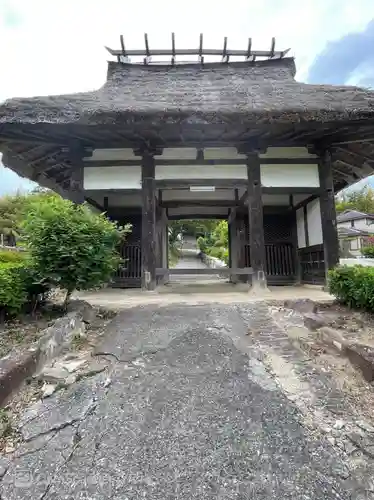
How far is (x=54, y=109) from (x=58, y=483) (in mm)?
5859

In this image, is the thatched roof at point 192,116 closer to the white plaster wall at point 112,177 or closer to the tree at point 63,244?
the white plaster wall at point 112,177

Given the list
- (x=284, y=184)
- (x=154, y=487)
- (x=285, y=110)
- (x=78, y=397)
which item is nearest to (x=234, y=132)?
(x=285, y=110)

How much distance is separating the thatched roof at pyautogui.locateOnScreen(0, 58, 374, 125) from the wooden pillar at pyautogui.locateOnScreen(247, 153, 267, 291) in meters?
1.24

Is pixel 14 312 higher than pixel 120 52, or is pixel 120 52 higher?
pixel 120 52

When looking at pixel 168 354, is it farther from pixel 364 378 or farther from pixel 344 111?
pixel 344 111

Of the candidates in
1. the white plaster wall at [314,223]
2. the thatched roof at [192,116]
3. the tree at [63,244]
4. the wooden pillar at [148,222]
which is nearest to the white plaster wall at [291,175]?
the thatched roof at [192,116]

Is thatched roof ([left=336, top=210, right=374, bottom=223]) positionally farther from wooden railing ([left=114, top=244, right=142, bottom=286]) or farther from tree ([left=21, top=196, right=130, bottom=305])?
tree ([left=21, top=196, right=130, bottom=305])

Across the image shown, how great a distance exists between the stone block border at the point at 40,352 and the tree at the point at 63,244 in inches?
18.9

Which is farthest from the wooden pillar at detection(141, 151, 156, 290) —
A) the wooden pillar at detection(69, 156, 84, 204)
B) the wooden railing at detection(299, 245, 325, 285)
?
the wooden railing at detection(299, 245, 325, 285)

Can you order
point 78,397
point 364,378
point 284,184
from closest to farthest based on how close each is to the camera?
point 78,397 → point 364,378 → point 284,184

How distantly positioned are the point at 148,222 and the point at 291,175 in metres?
3.54

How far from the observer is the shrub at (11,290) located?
11.3 ft

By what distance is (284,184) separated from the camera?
694cm

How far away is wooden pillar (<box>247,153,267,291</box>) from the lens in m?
6.54
